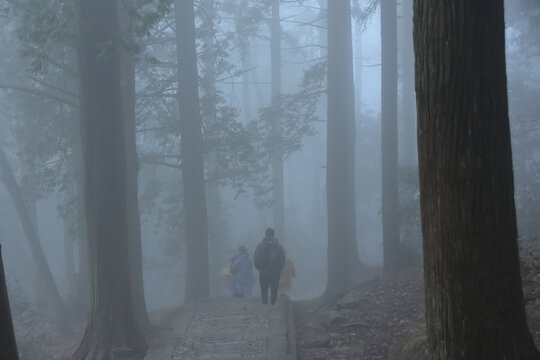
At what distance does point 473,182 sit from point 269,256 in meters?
8.39

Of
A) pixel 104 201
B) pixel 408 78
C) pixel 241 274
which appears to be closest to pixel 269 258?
pixel 241 274

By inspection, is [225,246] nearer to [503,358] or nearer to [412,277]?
[412,277]

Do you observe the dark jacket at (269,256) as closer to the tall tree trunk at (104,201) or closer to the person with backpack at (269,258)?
the person with backpack at (269,258)

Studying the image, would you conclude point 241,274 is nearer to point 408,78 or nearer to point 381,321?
point 381,321

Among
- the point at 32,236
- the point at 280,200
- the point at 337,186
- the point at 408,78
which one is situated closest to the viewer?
the point at 337,186

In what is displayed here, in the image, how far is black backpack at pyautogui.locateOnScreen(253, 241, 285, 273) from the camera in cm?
1243

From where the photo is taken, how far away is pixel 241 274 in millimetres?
14453

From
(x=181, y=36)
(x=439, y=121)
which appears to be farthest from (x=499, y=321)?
(x=181, y=36)

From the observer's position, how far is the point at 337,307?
40.7 ft

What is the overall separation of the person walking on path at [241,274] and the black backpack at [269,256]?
1.62m

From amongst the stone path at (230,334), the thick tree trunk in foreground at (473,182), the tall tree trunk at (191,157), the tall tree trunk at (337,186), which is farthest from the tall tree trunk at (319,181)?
the thick tree trunk in foreground at (473,182)

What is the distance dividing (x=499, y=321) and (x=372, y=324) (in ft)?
20.1

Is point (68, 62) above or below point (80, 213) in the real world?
above

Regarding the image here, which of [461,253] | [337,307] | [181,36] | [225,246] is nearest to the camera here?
[461,253]
